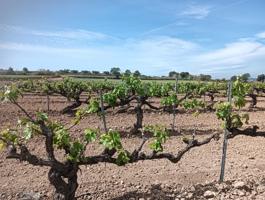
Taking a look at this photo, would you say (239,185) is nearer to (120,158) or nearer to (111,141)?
(120,158)

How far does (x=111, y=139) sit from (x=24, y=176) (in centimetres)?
292

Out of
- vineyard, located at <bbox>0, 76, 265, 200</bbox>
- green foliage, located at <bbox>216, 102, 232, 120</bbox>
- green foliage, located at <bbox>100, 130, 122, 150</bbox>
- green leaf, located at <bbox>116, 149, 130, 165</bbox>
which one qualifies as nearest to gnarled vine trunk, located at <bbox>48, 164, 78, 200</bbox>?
vineyard, located at <bbox>0, 76, 265, 200</bbox>

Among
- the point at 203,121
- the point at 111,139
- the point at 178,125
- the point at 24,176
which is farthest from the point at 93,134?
the point at 203,121

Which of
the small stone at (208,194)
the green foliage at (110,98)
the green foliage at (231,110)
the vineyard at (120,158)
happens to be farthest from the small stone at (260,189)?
the green foliage at (110,98)

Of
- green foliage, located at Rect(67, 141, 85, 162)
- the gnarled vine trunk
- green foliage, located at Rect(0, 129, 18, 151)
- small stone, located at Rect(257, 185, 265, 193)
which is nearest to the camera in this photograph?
green foliage, located at Rect(0, 129, 18, 151)

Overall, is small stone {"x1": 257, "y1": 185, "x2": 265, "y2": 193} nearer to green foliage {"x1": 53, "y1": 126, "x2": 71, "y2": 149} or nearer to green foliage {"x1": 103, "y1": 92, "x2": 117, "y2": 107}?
green foliage {"x1": 53, "y1": 126, "x2": 71, "y2": 149}

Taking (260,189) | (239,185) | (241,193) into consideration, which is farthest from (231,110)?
(241,193)

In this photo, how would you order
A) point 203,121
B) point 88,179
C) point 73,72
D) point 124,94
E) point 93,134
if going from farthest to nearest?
point 73,72 < point 203,121 < point 124,94 < point 88,179 < point 93,134

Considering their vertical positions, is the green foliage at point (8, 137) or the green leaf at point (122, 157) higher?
the green foliage at point (8, 137)

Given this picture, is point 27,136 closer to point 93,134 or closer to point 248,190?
point 93,134

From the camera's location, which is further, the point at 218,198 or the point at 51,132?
the point at 218,198

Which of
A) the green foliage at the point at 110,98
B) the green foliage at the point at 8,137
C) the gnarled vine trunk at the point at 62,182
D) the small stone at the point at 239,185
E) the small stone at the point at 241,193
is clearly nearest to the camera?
the green foliage at the point at 8,137

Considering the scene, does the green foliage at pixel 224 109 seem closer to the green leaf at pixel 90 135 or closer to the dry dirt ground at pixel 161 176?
the dry dirt ground at pixel 161 176

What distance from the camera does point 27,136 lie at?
18.4 feet
